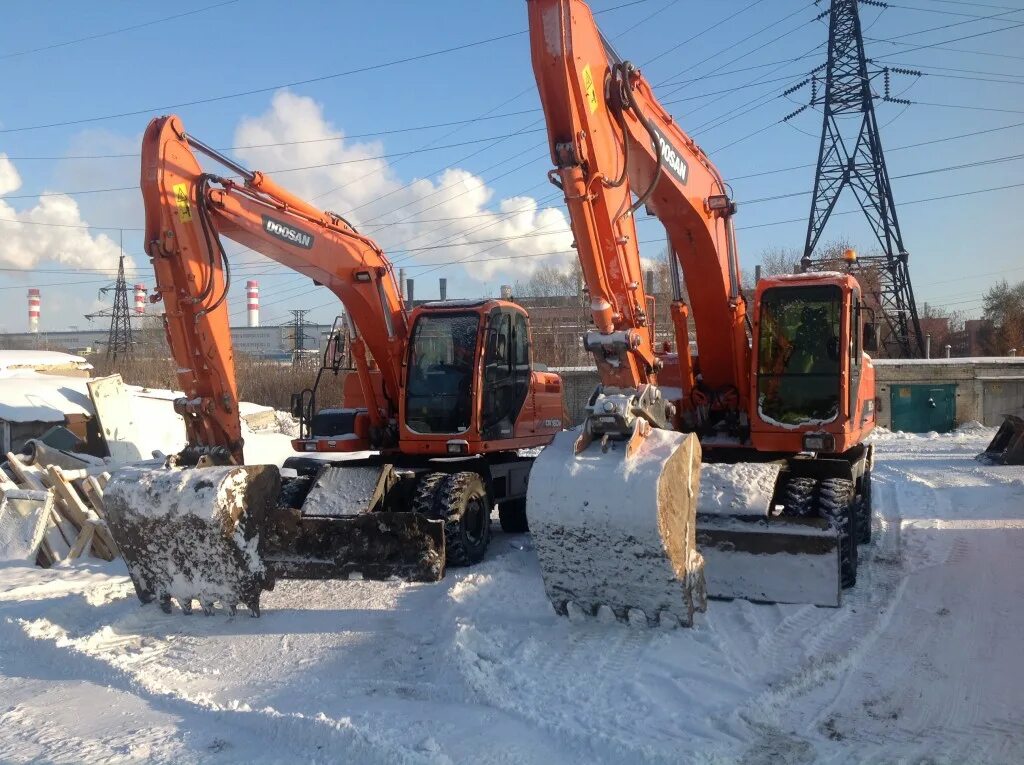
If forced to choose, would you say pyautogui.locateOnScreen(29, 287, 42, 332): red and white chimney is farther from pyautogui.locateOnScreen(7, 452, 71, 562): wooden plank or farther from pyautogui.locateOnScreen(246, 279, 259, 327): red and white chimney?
pyautogui.locateOnScreen(7, 452, 71, 562): wooden plank

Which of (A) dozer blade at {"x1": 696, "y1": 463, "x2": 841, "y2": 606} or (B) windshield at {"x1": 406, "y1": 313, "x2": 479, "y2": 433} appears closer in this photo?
(A) dozer blade at {"x1": 696, "y1": 463, "x2": 841, "y2": 606}

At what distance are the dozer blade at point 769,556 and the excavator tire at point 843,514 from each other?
0.56 m

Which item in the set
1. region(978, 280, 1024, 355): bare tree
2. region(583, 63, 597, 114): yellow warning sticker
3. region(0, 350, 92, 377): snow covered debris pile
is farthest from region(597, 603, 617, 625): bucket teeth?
region(978, 280, 1024, 355): bare tree

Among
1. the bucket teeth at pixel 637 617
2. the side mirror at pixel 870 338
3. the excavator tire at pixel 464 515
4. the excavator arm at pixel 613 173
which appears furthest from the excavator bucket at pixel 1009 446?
the bucket teeth at pixel 637 617

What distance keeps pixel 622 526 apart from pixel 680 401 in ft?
11.4

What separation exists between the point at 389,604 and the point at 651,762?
3392mm

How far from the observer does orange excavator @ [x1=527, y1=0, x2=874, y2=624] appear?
18.0 ft

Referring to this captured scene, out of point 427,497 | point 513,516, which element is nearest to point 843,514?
point 427,497

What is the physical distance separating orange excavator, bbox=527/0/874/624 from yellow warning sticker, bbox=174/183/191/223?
13.0ft

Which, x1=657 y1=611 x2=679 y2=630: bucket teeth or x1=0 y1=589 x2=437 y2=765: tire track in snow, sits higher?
x1=657 y1=611 x2=679 y2=630: bucket teeth

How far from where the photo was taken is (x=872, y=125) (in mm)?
28578

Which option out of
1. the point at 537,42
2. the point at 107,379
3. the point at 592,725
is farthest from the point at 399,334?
the point at 107,379

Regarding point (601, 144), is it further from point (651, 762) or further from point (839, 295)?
point (651, 762)

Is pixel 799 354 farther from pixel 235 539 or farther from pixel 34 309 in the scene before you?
pixel 34 309
